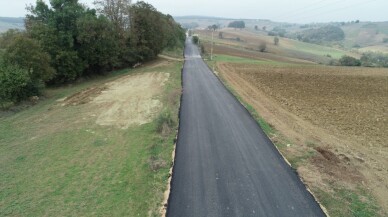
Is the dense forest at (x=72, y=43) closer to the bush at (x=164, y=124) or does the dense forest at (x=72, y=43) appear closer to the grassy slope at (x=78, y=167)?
the grassy slope at (x=78, y=167)

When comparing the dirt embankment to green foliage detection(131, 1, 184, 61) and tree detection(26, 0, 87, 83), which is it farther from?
green foliage detection(131, 1, 184, 61)

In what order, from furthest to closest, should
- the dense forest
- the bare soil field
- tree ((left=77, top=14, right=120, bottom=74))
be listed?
tree ((left=77, top=14, right=120, bottom=74)) < the dense forest < the bare soil field

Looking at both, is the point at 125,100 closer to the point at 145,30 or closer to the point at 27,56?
the point at 27,56

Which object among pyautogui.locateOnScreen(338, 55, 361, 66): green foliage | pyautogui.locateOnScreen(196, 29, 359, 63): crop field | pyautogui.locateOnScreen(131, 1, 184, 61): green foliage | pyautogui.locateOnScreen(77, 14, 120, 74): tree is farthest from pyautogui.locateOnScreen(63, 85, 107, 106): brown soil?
pyautogui.locateOnScreen(196, 29, 359, 63): crop field

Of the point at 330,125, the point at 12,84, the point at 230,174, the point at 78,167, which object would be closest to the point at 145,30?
the point at 12,84

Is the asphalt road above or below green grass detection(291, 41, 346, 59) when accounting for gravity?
above

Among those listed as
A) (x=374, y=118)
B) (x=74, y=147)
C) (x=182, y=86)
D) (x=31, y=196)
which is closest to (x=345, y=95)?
(x=374, y=118)

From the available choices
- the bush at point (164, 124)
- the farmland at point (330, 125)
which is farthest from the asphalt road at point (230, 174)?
the farmland at point (330, 125)
